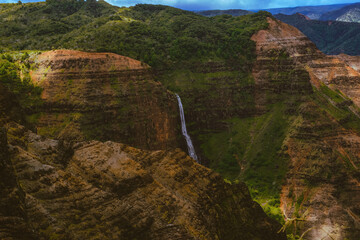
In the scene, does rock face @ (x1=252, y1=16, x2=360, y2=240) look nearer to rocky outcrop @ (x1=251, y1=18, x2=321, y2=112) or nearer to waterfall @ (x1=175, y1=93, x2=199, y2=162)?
rocky outcrop @ (x1=251, y1=18, x2=321, y2=112)

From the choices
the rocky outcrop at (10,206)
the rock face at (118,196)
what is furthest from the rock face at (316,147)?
the rocky outcrop at (10,206)

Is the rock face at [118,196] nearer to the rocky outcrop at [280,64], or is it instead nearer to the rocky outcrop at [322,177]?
the rocky outcrop at [322,177]

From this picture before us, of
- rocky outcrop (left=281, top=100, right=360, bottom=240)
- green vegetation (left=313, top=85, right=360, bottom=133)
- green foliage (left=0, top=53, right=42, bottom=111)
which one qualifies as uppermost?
green foliage (left=0, top=53, right=42, bottom=111)

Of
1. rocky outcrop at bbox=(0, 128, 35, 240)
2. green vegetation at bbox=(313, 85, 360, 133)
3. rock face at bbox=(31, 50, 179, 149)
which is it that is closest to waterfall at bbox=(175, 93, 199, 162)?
rock face at bbox=(31, 50, 179, 149)

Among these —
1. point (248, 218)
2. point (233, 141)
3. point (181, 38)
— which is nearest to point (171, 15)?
point (181, 38)

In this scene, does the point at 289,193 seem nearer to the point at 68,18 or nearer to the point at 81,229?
the point at 81,229
